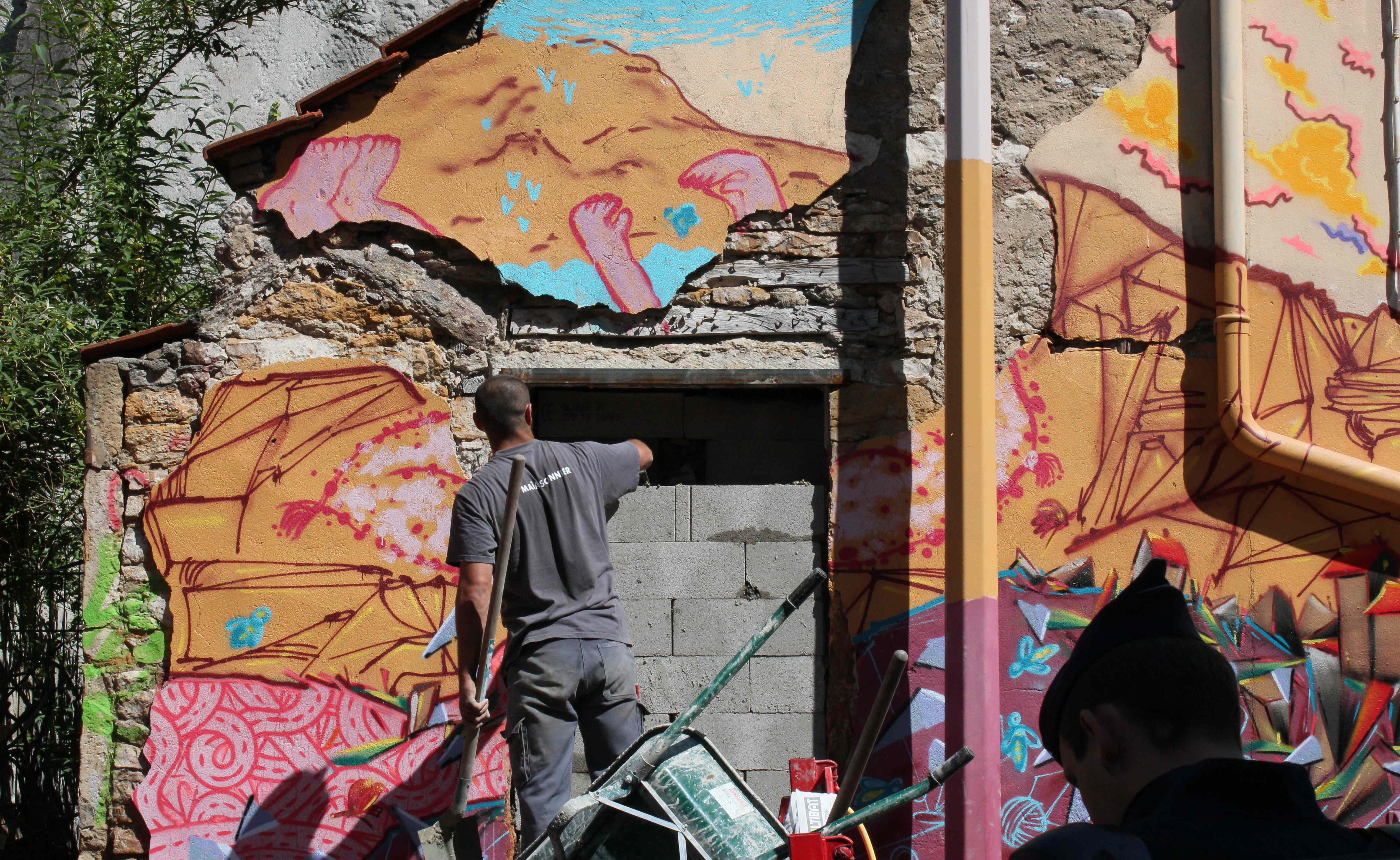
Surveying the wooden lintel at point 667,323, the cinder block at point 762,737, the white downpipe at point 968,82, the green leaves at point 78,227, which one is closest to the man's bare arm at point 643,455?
the wooden lintel at point 667,323

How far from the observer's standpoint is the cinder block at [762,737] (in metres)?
3.83

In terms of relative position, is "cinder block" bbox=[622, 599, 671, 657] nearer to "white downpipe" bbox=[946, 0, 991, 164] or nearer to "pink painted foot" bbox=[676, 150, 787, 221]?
"pink painted foot" bbox=[676, 150, 787, 221]

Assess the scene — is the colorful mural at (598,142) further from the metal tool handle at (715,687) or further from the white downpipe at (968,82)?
the metal tool handle at (715,687)

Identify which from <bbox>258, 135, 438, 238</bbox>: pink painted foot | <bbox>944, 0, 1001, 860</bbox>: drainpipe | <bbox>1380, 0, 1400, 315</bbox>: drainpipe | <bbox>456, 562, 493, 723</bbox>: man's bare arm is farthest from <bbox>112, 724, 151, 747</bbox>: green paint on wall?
<bbox>1380, 0, 1400, 315</bbox>: drainpipe

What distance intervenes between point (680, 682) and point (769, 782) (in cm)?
51

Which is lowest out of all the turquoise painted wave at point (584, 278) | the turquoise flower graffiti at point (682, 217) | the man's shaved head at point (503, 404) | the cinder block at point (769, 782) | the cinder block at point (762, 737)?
the cinder block at point (769, 782)

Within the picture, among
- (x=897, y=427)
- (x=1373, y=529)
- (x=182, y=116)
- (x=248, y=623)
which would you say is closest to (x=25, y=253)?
(x=248, y=623)

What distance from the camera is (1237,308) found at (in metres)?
3.87

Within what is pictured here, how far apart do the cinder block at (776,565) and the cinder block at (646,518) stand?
1.04 ft

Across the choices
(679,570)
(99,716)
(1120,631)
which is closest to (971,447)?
(679,570)

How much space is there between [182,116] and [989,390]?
729 centimetres

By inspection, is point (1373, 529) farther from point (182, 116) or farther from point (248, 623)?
point (182, 116)

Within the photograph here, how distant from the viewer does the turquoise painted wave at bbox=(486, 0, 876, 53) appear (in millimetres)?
4012

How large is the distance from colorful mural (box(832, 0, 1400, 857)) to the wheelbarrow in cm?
165
